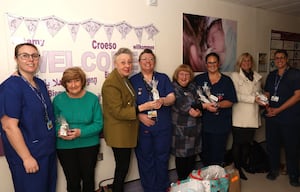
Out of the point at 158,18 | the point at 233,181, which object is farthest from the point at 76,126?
the point at 233,181

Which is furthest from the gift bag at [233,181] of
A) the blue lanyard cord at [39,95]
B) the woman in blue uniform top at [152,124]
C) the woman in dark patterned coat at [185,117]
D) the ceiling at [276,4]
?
the ceiling at [276,4]

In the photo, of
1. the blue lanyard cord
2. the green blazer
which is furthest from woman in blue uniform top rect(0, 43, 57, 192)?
the green blazer

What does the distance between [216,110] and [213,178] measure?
0.70 m

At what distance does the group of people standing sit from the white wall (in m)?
0.34

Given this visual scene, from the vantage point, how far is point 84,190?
85.0 inches

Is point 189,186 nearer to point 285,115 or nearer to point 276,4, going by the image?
point 285,115

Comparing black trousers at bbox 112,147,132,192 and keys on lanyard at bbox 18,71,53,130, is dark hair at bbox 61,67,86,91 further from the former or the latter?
black trousers at bbox 112,147,132,192

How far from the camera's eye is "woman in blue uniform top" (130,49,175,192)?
2.30 metres

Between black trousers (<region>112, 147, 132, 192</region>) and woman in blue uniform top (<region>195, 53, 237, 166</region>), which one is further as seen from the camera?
woman in blue uniform top (<region>195, 53, 237, 166</region>)

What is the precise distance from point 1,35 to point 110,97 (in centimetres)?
98

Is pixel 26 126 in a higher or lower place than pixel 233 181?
higher

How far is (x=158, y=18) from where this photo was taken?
271cm

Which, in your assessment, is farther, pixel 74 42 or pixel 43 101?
pixel 74 42

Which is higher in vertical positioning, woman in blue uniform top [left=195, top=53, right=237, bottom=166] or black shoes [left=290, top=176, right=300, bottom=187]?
woman in blue uniform top [left=195, top=53, right=237, bottom=166]
